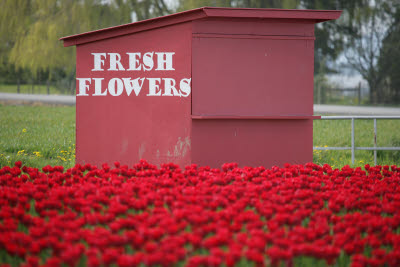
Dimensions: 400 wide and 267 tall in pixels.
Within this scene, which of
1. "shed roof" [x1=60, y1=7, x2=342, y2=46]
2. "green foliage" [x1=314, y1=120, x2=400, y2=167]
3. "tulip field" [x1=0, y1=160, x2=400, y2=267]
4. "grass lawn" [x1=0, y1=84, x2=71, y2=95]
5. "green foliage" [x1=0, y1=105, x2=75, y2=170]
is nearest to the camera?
"tulip field" [x1=0, y1=160, x2=400, y2=267]

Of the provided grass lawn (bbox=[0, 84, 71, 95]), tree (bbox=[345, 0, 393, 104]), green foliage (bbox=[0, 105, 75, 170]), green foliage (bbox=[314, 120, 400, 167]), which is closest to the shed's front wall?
green foliage (bbox=[0, 105, 75, 170])

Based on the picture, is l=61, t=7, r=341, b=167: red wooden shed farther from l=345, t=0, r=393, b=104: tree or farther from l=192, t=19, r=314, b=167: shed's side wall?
l=345, t=0, r=393, b=104: tree

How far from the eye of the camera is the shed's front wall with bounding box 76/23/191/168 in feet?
23.1

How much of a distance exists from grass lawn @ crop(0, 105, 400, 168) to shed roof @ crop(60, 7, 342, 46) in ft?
7.76

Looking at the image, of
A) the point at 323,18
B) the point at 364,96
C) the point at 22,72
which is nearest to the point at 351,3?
the point at 364,96

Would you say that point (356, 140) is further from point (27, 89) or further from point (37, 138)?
point (27, 89)

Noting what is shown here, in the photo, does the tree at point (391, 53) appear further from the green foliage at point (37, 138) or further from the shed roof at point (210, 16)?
the shed roof at point (210, 16)

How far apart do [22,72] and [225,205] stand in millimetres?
35990

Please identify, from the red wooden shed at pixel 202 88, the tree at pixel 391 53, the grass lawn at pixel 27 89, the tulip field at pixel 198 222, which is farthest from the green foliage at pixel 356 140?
the grass lawn at pixel 27 89

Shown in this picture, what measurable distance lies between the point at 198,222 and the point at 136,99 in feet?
12.8

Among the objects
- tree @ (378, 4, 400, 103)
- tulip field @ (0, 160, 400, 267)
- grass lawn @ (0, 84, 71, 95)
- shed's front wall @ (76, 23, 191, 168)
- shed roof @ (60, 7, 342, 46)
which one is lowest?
tulip field @ (0, 160, 400, 267)

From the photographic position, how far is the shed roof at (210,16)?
688 cm

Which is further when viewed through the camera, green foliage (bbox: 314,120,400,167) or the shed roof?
green foliage (bbox: 314,120,400,167)

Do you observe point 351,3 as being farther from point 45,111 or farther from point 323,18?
point 323,18
